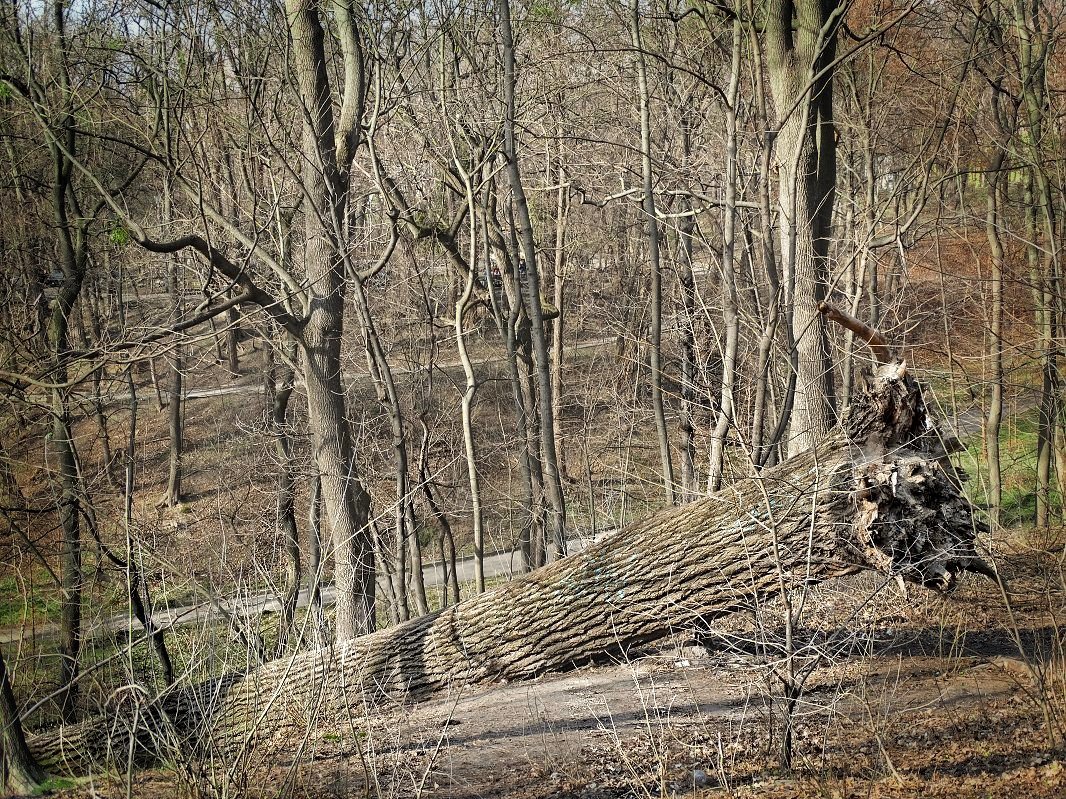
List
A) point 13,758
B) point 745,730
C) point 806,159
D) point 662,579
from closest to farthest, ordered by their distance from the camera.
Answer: point 745,730, point 662,579, point 13,758, point 806,159

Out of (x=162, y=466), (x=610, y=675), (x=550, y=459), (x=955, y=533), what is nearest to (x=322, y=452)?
(x=550, y=459)

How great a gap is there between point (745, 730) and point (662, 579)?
1.07 m

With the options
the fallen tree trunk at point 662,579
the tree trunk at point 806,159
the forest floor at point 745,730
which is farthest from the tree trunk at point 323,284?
the tree trunk at point 806,159

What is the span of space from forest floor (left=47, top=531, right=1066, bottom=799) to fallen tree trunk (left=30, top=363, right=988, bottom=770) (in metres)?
0.23

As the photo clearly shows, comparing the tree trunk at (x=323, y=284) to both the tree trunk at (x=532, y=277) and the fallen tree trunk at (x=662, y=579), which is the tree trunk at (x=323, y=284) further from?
the fallen tree trunk at (x=662, y=579)

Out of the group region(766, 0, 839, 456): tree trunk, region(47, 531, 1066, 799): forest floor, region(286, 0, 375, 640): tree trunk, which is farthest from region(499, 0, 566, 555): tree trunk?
region(47, 531, 1066, 799): forest floor

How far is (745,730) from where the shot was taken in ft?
17.7

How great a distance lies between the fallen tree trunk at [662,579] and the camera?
5.02m

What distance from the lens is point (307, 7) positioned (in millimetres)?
10812

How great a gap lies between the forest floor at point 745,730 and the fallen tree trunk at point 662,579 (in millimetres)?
234

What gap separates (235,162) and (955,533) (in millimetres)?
14108

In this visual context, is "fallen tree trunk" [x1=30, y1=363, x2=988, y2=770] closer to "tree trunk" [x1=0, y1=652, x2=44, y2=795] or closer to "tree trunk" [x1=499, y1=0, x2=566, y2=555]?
"tree trunk" [x1=0, y1=652, x2=44, y2=795]

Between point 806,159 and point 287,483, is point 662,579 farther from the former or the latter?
point 287,483

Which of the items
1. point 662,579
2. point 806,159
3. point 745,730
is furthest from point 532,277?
point 745,730
